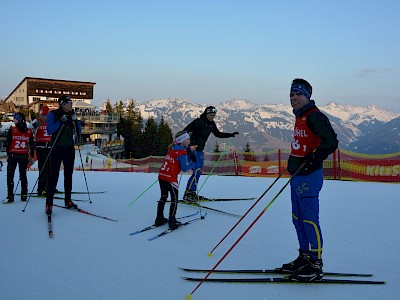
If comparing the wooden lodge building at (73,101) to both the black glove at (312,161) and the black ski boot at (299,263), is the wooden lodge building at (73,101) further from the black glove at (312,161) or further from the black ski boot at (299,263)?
the black glove at (312,161)

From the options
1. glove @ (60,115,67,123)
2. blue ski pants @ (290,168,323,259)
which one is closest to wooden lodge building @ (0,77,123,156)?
glove @ (60,115,67,123)

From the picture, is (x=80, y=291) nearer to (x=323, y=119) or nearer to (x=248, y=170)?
(x=323, y=119)

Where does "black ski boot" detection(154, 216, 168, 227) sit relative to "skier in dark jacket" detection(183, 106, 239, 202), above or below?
below

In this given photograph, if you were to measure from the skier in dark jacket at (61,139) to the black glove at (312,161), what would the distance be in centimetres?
412

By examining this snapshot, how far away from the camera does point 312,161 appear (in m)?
3.22

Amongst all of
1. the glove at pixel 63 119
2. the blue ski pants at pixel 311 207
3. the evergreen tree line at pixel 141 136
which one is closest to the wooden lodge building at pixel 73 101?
the evergreen tree line at pixel 141 136

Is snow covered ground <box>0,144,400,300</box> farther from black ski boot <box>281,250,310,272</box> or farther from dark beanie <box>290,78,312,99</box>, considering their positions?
dark beanie <box>290,78,312,99</box>

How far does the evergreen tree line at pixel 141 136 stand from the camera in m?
65.0

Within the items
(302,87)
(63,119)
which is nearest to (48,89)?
(63,119)

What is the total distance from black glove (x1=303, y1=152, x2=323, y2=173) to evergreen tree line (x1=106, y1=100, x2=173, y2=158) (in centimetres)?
6122

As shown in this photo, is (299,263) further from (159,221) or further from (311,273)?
(159,221)

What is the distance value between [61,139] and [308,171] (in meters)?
4.25

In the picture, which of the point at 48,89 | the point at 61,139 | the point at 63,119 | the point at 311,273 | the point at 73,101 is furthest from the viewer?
the point at 48,89

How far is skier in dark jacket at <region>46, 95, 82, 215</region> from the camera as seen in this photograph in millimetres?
5757
